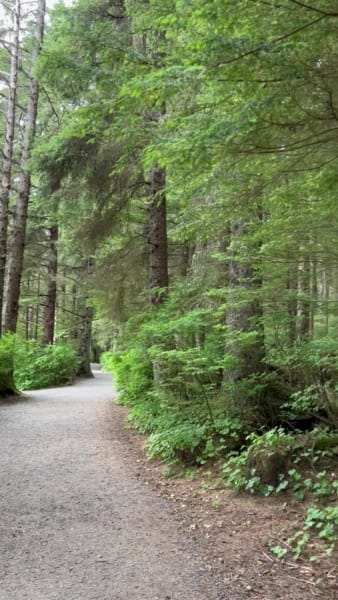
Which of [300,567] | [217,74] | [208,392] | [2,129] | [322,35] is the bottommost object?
[300,567]

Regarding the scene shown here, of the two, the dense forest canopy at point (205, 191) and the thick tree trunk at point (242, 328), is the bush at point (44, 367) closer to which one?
the dense forest canopy at point (205, 191)

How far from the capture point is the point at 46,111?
15656 millimetres

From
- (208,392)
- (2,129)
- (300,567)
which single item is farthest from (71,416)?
(2,129)

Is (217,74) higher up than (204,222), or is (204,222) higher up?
(217,74)

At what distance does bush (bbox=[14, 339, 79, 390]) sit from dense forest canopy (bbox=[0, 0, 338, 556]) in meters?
2.08

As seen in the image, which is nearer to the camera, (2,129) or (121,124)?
(121,124)

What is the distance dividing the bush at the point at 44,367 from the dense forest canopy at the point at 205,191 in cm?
208

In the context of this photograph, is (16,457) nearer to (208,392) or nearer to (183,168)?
(208,392)

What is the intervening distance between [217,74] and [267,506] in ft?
12.4

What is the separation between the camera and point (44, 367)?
51.2 ft

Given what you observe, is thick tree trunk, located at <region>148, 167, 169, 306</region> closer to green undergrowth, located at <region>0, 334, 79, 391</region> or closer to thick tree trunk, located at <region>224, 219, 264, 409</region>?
thick tree trunk, located at <region>224, 219, 264, 409</region>

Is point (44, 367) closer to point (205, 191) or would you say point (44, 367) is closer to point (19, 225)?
point (19, 225)

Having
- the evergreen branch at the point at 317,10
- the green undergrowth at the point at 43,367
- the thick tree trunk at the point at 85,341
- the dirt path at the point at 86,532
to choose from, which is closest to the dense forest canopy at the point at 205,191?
the evergreen branch at the point at 317,10

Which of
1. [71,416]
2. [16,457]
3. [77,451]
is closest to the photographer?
[16,457]
